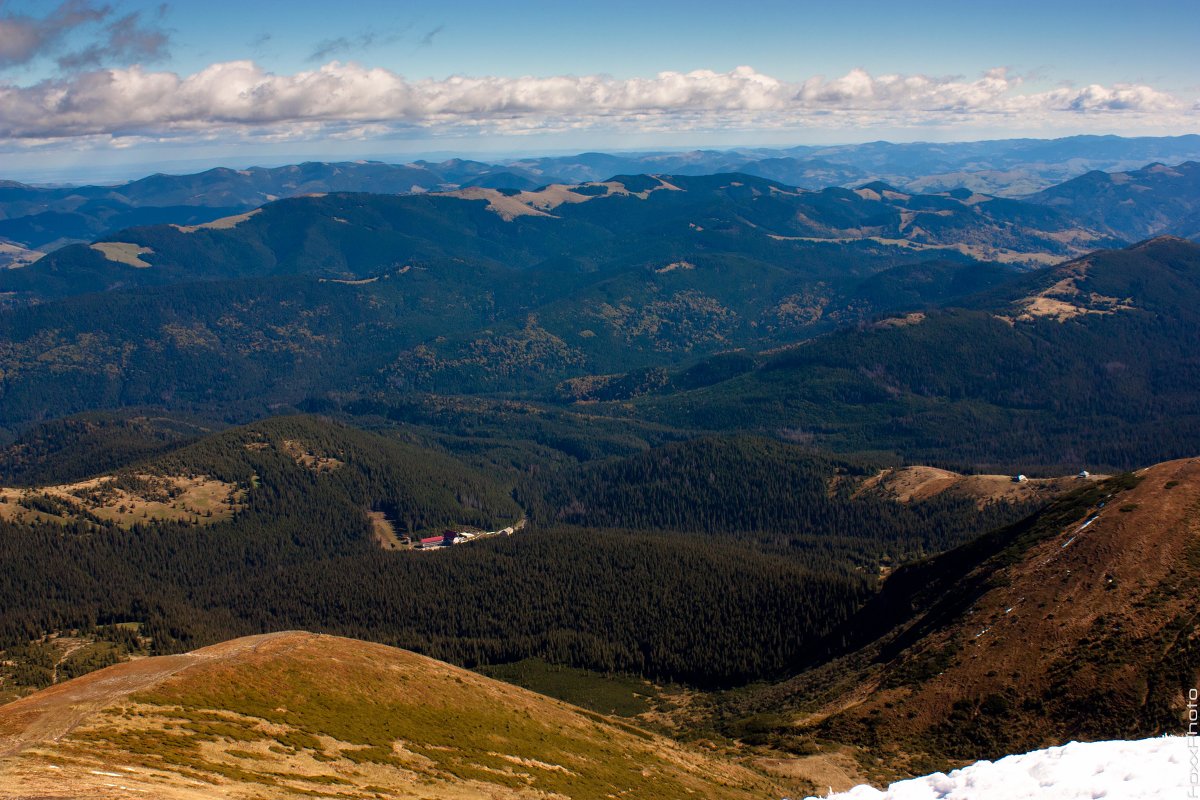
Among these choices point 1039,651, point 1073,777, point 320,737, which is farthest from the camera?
point 1039,651

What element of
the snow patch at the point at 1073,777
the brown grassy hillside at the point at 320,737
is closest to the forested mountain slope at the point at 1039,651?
the brown grassy hillside at the point at 320,737

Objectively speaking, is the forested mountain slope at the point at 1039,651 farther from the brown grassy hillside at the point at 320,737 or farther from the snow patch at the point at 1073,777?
the snow patch at the point at 1073,777

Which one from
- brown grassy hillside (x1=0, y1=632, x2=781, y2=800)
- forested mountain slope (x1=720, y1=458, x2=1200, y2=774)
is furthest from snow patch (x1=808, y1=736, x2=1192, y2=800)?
forested mountain slope (x1=720, y1=458, x2=1200, y2=774)

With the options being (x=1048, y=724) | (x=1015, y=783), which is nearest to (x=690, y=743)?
(x=1048, y=724)

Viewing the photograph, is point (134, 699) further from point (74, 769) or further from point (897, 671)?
point (897, 671)

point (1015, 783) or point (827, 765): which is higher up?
point (1015, 783)

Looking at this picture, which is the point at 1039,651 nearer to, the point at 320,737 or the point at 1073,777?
the point at 1073,777

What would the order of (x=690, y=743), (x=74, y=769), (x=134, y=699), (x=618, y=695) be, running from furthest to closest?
(x=618, y=695) < (x=690, y=743) < (x=134, y=699) < (x=74, y=769)

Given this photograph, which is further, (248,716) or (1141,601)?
(1141,601)

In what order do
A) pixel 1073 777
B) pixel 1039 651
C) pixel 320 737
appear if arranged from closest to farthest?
pixel 1073 777 < pixel 320 737 < pixel 1039 651

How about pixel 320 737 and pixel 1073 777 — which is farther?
pixel 320 737

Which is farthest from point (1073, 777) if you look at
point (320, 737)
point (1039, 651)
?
point (320, 737)
